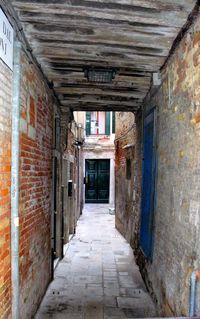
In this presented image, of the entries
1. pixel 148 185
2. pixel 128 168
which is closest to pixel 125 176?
pixel 128 168

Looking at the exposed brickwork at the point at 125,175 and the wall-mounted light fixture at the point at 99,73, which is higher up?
the wall-mounted light fixture at the point at 99,73

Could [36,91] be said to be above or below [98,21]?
below

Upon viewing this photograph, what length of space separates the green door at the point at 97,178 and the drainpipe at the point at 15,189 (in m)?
12.8

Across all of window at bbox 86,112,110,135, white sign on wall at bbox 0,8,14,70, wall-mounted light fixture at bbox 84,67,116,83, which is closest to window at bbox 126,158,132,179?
wall-mounted light fixture at bbox 84,67,116,83

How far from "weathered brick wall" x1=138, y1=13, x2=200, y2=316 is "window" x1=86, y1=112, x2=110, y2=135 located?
10566 mm

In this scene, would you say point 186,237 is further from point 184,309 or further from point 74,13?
point 74,13

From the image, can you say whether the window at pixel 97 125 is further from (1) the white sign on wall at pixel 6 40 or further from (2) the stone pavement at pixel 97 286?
(1) the white sign on wall at pixel 6 40

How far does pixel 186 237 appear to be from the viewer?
102 inches

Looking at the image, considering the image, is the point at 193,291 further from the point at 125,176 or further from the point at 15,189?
the point at 125,176

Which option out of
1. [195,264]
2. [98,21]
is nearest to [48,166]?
[98,21]

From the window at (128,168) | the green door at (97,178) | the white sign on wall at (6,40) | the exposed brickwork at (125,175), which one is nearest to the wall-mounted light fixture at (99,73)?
the white sign on wall at (6,40)

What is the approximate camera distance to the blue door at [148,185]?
4.16m

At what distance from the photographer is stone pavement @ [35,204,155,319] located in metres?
3.81

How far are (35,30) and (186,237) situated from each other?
2.55 m
